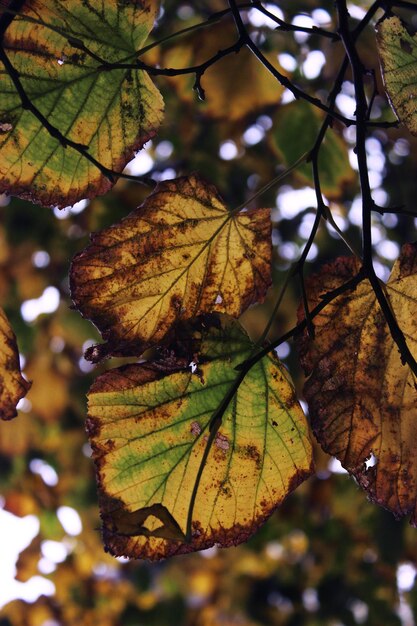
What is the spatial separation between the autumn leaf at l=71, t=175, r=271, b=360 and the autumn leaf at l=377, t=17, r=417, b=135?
147mm

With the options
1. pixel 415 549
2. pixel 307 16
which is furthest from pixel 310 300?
pixel 415 549

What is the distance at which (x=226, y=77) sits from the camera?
162 cm

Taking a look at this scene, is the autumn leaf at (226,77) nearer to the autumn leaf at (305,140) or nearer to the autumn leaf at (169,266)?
the autumn leaf at (305,140)

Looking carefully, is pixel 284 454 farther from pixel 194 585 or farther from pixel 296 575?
pixel 194 585

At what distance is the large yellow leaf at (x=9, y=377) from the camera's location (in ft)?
1.69

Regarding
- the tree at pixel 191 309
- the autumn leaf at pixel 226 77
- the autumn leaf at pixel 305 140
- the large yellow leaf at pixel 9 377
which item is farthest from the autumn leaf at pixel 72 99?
the autumn leaf at pixel 226 77

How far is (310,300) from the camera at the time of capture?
0.52 meters

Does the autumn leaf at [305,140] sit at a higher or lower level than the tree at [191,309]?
higher

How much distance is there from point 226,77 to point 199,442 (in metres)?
1.30

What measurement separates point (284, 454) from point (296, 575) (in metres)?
2.84

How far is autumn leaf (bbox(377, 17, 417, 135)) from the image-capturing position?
47 cm

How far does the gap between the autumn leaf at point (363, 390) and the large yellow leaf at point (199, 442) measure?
0.09 feet

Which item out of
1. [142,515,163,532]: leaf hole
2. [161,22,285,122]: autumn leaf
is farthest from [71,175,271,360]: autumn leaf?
[161,22,285,122]: autumn leaf

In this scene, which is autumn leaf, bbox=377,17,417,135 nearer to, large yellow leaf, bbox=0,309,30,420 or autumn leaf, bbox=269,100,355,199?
large yellow leaf, bbox=0,309,30,420
